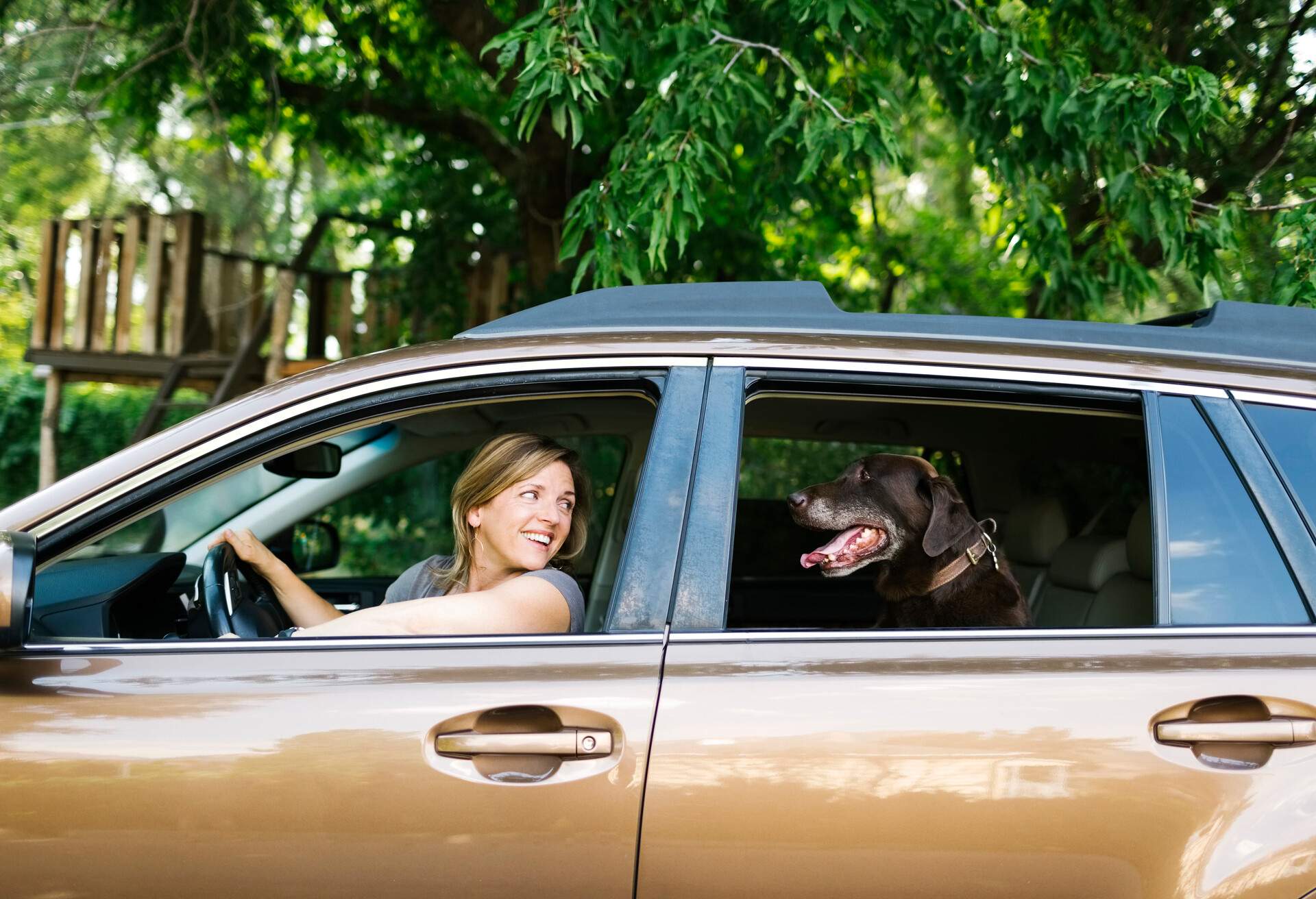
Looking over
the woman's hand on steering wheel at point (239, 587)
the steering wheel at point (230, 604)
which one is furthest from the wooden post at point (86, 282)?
the steering wheel at point (230, 604)

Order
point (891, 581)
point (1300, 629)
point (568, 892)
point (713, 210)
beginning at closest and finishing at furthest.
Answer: point (568, 892), point (1300, 629), point (891, 581), point (713, 210)

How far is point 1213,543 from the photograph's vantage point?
6.73ft

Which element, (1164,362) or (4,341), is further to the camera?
(4,341)

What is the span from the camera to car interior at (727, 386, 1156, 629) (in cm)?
352

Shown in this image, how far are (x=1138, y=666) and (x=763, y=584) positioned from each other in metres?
2.92

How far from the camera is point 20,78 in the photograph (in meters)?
7.54

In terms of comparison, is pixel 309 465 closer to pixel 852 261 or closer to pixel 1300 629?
pixel 1300 629

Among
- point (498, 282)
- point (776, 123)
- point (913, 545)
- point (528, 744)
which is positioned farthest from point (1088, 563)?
point (498, 282)

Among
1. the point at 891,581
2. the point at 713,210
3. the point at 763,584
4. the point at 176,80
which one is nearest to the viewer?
the point at 891,581

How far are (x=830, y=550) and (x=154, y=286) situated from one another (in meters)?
6.92

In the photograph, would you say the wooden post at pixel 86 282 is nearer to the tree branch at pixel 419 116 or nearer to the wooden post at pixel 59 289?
the wooden post at pixel 59 289

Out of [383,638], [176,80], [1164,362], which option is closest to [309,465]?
[383,638]

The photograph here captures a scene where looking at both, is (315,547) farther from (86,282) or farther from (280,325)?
(86,282)

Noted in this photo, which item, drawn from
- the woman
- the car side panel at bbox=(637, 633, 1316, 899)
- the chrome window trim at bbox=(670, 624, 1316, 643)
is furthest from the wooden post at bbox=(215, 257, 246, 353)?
the car side panel at bbox=(637, 633, 1316, 899)
